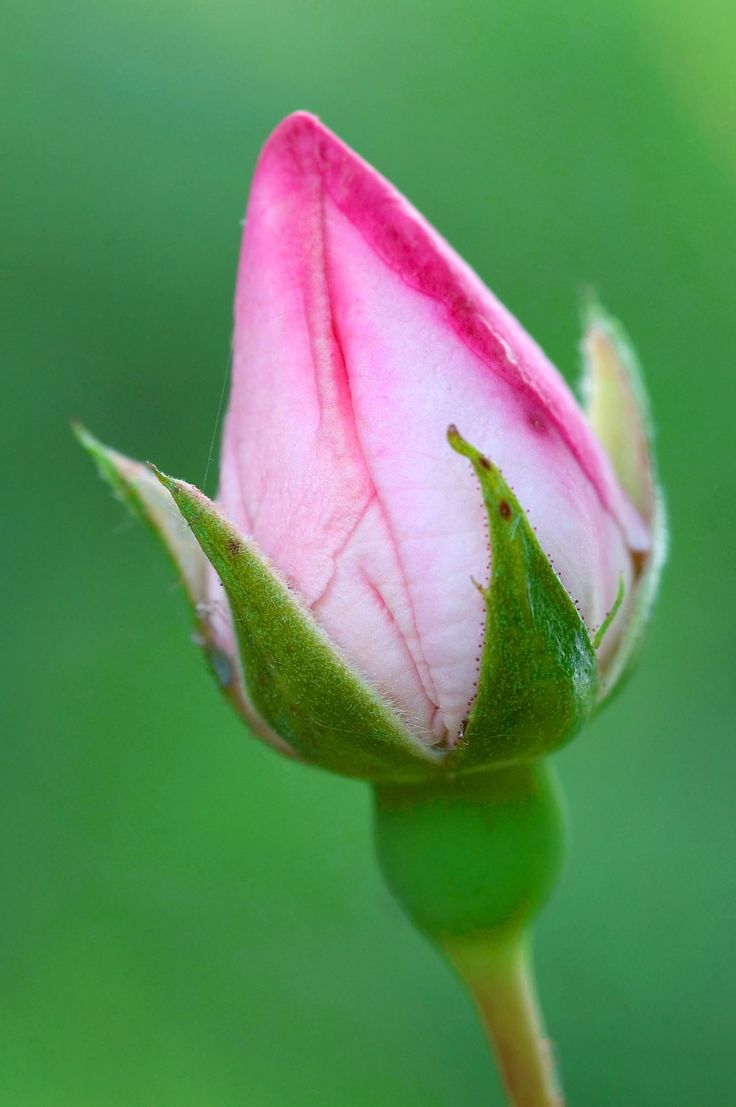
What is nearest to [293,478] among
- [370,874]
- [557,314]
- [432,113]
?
[370,874]

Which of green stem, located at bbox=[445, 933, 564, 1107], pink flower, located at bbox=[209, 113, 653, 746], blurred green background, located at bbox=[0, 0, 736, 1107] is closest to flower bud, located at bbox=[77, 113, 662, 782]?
pink flower, located at bbox=[209, 113, 653, 746]

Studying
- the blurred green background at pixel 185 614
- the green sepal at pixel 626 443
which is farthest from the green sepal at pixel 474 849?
the blurred green background at pixel 185 614

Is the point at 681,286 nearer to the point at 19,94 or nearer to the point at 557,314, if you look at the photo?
the point at 557,314

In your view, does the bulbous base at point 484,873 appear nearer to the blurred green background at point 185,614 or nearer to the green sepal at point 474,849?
the green sepal at point 474,849

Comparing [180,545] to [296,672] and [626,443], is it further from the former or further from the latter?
[626,443]

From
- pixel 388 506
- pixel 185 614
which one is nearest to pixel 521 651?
pixel 388 506

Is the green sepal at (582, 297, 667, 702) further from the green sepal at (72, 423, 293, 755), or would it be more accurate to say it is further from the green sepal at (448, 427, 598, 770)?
the green sepal at (72, 423, 293, 755)
